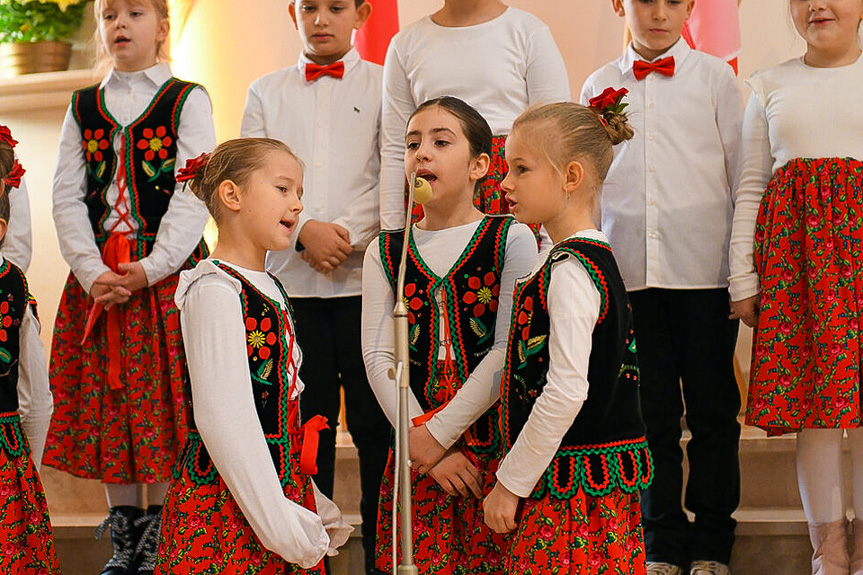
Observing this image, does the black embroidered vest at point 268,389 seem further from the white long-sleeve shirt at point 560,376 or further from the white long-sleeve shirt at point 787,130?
the white long-sleeve shirt at point 787,130

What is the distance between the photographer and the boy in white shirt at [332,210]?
2.54 metres

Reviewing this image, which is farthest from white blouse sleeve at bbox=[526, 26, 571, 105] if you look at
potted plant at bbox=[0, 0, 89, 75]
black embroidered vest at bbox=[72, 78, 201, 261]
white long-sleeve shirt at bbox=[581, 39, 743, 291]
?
potted plant at bbox=[0, 0, 89, 75]

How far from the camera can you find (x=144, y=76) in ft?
8.96

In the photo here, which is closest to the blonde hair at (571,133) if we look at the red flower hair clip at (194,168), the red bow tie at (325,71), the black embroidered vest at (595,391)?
the black embroidered vest at (595,391)

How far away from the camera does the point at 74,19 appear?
379 cm

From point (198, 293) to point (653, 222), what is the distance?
1.25 meters

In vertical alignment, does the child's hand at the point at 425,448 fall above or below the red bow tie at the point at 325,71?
below

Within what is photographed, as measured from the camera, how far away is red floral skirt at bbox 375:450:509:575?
193cm

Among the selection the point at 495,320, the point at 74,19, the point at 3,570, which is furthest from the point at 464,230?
the point at 74,19

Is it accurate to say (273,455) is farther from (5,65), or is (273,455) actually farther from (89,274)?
(5,65)

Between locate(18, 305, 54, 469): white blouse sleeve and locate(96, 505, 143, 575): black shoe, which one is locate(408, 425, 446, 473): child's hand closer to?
locate(18, 305, 54, 469): white blouse sleeve

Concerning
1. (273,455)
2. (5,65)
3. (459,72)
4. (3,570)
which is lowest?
(3,570)

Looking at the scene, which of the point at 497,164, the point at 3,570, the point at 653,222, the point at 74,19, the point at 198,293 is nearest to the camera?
the point at 198,293

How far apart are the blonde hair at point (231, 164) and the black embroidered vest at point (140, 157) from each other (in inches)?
29.7
